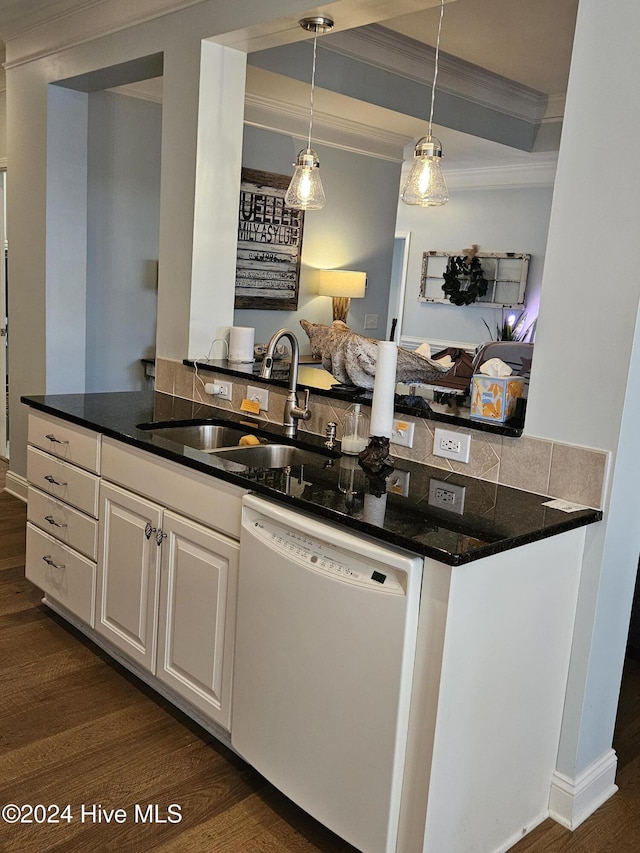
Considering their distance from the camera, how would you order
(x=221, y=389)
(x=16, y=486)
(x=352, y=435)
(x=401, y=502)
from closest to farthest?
(x=401, y=502) < (x=352, y=435) < (x=221, y=389) < (x=16, y=486)

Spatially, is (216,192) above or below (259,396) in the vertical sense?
above

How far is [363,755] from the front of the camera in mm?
1824

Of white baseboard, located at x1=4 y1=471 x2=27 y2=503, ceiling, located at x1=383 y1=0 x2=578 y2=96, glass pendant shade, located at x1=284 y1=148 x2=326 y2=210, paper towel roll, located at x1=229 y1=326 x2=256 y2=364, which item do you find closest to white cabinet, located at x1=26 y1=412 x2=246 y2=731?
paper towel roll, located at x1=229 y1=326 x2=256 y2=364

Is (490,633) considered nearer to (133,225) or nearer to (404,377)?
(404,377)

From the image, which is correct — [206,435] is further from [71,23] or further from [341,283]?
[341,283]

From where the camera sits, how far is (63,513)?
302 cm

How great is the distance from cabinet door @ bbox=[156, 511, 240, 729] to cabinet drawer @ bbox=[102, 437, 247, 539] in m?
0.04

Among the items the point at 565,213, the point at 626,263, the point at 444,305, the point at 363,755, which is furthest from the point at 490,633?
the point at 444,305

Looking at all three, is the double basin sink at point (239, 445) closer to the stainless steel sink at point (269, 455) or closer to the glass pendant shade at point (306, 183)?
the stainless steel sink at point (269, 455)

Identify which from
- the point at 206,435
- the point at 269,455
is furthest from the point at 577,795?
the point at 206,435

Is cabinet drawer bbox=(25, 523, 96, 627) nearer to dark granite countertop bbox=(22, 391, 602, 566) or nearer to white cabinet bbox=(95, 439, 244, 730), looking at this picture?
white cabinet bbox=(95, 439, 244, 730)

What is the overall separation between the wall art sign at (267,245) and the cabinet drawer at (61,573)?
2.30 meters

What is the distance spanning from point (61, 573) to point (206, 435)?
0.79 metres


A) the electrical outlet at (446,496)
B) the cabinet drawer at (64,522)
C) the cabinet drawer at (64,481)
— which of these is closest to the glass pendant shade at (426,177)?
the electrical outlet at (446,496)
